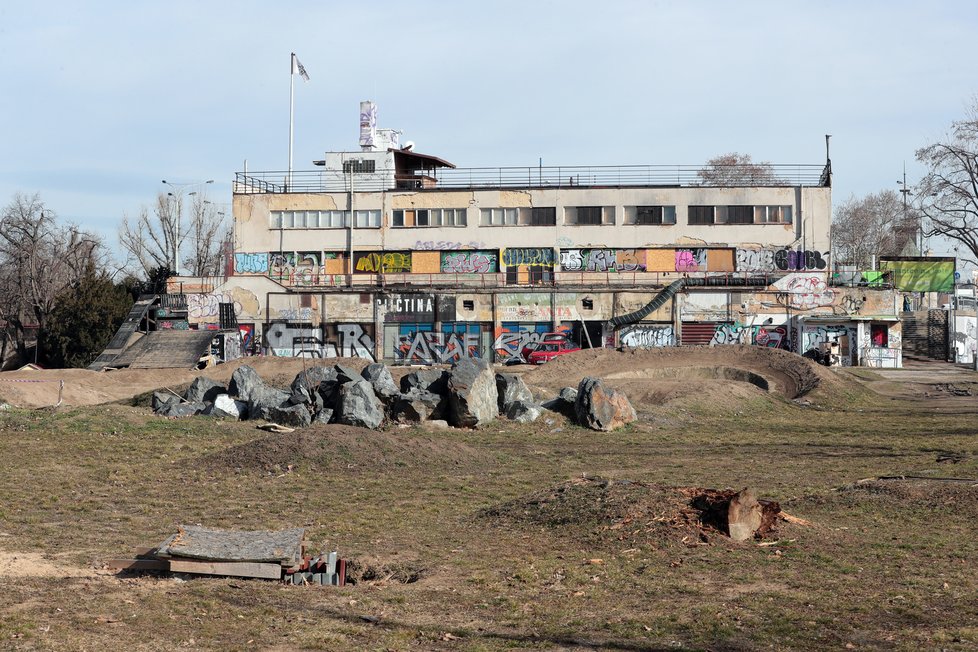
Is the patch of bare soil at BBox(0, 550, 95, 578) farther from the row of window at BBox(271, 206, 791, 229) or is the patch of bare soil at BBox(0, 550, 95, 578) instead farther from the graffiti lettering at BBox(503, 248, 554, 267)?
the row of window at BBox(271, 206, 791, 229)

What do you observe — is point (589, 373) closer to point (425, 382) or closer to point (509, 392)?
point (509, 392)

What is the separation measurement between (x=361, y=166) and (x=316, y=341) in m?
18.6

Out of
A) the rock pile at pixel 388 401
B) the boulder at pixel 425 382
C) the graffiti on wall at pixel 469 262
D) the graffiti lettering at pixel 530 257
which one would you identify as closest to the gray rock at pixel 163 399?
the rock pile at pixel 388 401

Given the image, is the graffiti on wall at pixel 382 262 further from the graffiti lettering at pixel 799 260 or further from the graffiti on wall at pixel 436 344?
the graffiti lettering at pixel 799 260

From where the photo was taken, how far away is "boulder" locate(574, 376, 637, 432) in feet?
104

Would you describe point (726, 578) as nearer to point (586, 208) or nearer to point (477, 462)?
point (477, 462)

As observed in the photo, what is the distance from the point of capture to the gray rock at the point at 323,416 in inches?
1184

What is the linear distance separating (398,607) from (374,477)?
34.0 feet

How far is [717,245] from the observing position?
75.0 meters

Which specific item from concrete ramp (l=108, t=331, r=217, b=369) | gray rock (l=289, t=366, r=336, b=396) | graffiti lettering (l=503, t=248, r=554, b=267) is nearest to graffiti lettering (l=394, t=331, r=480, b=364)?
graffiti lettering (l=503, t=248, r=554, b=267)

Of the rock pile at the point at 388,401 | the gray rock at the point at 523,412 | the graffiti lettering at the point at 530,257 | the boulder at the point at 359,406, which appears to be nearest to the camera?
the boulder at the point at 359,406

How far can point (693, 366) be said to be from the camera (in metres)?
49.2

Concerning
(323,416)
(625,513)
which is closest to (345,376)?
(323,416)

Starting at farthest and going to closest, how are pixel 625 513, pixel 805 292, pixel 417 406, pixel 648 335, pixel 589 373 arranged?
pixel 648 335
pixel 805 292
pixel 589 373
pixel 417 406
pixel 625 513
